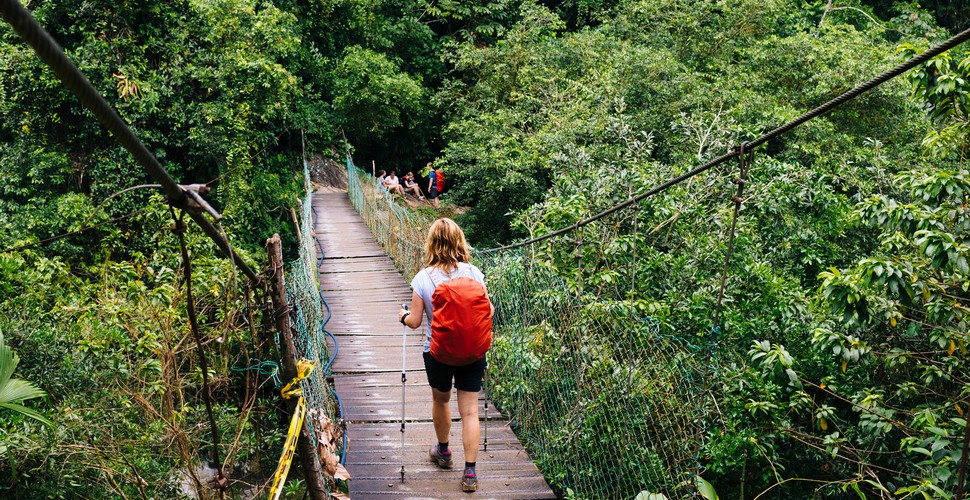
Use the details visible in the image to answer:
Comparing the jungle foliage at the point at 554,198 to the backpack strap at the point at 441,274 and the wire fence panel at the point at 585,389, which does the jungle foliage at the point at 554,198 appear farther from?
the backpack strap at the point at 441,274

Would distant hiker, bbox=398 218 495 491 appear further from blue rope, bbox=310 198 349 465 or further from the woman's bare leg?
blue rope, bbox=310 198 349 465

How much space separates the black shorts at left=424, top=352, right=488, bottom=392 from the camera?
10.9ft

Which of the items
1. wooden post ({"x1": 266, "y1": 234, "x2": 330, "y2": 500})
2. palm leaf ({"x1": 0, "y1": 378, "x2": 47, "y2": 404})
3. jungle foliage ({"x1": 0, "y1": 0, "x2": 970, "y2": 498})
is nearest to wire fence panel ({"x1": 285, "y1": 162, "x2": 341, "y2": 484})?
wooden post ({"x1": 266, "y1": 234, "x2": 330, "y2": 500})

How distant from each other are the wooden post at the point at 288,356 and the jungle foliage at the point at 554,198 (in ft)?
0.97

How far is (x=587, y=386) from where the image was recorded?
12.9ft

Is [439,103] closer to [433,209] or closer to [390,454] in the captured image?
[433,209]

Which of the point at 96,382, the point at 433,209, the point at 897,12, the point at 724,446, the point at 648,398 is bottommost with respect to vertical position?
the point at 433,209

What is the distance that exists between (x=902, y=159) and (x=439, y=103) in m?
11.0

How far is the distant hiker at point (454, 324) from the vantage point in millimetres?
3172

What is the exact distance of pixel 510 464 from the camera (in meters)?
3.82

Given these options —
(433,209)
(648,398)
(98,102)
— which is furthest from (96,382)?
(433,209)

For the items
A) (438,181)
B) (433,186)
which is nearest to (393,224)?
(433,186)

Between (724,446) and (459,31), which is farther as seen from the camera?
(459,31)

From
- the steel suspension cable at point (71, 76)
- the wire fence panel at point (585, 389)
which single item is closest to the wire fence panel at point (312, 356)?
the wire fence panel at point (585, 389)
